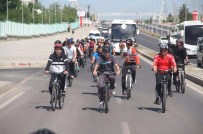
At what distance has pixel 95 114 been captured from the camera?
14.3 m

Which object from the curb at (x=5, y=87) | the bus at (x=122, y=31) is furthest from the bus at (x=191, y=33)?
the curb at (x=5, y=87)

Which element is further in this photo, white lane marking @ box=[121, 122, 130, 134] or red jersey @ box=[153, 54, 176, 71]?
red jersey @ box=[153, 54, 176, 71]

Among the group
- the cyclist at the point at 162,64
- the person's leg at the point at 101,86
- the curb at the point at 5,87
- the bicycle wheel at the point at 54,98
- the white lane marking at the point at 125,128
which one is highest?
the cyclist at the point at 162,64

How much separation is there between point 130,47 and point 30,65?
58.1 ft

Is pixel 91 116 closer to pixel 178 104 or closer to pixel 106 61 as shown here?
pixel 106 61

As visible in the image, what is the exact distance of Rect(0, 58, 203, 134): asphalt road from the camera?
39.5 ft

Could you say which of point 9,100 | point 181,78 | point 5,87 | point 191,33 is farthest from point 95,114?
point 191,33

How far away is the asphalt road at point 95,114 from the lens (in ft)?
39.5

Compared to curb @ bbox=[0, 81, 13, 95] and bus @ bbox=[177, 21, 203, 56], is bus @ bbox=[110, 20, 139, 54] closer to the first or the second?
bus @ bbox=[177, 21, 203, 56]

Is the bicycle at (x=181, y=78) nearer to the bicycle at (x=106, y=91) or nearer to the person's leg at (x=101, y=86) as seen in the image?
the bicycle at (x=106, y=91)

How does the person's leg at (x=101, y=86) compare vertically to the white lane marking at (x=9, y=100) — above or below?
above

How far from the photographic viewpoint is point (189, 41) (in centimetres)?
5169

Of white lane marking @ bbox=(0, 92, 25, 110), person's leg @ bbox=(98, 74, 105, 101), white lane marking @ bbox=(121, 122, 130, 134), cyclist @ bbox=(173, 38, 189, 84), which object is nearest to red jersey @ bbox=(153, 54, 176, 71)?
person's leg @ bbox=(98, 74, 105, 101)

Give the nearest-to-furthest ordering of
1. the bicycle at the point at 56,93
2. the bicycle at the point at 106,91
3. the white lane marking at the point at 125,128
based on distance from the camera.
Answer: the white lane marking at the point at 125,128, the bicycle at the point at 106,91, the bicycle at the point at 56,93
